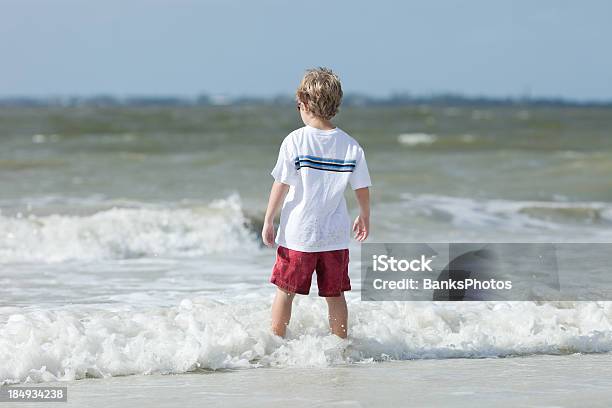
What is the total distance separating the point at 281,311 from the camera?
5.02 meters

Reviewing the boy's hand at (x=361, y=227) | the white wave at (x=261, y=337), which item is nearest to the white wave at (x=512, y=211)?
the white wave at (x=261, y=337)

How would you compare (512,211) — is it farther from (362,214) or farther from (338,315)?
(362,214)

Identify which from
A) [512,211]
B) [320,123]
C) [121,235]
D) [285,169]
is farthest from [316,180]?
[512,211]

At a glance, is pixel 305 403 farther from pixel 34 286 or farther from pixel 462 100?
pixel 462 100

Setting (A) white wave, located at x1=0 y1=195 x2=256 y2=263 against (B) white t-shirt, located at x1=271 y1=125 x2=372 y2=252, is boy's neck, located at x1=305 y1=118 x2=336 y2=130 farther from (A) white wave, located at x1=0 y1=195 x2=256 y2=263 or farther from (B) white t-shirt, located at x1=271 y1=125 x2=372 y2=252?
(A) white wave, located at x1=0 y1=195 x2=256 y2=263

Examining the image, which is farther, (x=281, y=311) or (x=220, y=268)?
(x=220, y=268)

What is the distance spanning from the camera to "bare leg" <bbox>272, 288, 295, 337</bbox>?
194 inches

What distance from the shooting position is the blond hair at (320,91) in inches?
182

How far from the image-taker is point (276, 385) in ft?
14.8

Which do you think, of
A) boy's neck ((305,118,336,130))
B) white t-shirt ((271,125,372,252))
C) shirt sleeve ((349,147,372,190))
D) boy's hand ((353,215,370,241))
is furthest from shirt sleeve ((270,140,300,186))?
boy's hand ((353,215,370,241))

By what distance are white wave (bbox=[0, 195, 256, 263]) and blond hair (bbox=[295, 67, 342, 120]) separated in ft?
16.0

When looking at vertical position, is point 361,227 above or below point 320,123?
below

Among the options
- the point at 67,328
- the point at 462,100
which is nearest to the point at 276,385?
the point at 67,328

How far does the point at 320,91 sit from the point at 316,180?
0.43m
